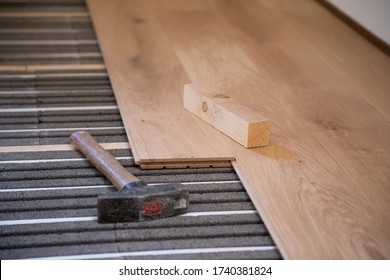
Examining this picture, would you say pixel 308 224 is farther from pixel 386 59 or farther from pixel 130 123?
pixel 386 59

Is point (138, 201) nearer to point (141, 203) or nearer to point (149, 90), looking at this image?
point (141, 203)

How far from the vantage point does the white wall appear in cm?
335

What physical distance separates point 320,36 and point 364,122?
1.12 meters

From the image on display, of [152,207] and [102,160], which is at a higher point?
[152,207]

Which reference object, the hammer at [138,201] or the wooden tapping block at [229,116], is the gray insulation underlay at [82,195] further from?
the wooden tapping block at [229,116]

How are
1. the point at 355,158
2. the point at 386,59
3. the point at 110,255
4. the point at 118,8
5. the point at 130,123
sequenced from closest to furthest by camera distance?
the point at 110,255 < the point at 355,158 < the point at 130,123 < the point at 386,59 < the point at 118,8

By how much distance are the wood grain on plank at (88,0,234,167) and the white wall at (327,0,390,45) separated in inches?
37.8

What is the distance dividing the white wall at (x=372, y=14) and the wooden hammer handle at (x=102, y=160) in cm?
164

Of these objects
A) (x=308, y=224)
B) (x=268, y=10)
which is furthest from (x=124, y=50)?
(x=308, y=224)

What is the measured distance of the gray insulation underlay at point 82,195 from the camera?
5.95 ft

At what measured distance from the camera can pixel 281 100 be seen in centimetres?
273

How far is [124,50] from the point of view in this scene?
3.29 m

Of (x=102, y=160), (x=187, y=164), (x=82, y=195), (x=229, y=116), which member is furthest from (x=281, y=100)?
(x=82, y=195)

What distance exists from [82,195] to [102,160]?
0.13 m
